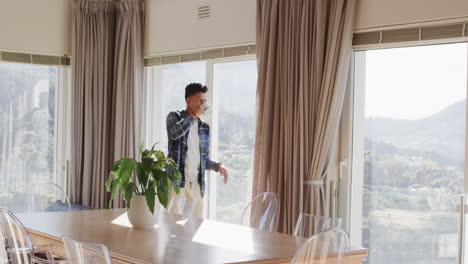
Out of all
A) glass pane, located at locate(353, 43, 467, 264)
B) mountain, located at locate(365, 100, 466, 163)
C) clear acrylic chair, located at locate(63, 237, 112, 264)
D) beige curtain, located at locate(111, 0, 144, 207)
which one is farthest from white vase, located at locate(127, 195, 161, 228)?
beige curtain, located at locate(111, 0, 144, 207)

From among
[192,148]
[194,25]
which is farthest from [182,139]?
[194,25]

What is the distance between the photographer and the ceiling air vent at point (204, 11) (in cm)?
568

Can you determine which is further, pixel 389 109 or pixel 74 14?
pixel 74 14

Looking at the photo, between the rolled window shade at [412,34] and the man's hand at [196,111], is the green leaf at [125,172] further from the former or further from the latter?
the rolled window shade at [412,34]

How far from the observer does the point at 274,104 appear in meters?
4.88

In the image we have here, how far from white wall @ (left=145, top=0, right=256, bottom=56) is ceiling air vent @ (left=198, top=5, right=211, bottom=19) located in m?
0.03

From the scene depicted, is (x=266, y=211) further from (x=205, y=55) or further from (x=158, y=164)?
(x=205, y=55)

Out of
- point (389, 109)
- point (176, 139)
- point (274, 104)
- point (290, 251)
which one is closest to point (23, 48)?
point (176, 139)

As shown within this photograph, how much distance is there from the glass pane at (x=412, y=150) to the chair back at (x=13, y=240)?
7.25 ft

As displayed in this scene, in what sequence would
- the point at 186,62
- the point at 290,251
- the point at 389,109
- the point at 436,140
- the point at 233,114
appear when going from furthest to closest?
the point at 186,62 → the point at 233,114 → the point at 389,109 → the point at 436,140 → the point at 290,251

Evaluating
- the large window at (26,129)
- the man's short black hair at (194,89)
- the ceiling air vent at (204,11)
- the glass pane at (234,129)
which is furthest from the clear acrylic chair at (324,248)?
the large window at (26,129)

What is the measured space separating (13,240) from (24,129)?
3.22 metres

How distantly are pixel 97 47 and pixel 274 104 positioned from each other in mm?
2484

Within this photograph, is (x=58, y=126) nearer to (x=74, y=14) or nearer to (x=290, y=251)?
(x=74, y=14)
